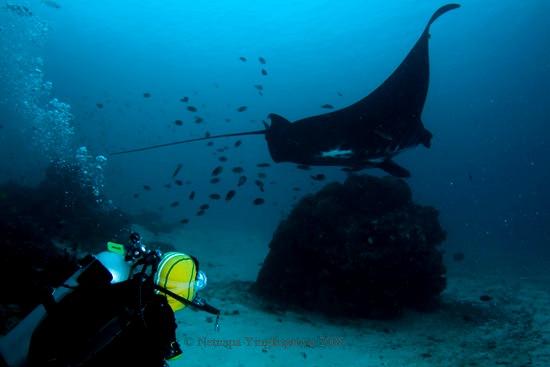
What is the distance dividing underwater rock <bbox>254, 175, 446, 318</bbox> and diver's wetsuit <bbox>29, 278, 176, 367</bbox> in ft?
21.4

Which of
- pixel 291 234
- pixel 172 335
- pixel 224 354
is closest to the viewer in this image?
pixel 172 335

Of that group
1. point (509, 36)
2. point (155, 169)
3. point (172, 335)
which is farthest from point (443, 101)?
point (172, 335)

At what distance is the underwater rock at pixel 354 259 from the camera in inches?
312

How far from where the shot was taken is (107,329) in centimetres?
189

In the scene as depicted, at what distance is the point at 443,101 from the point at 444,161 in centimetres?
2703

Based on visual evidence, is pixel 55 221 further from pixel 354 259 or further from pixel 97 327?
pixel 97 327

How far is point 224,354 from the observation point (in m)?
5.46

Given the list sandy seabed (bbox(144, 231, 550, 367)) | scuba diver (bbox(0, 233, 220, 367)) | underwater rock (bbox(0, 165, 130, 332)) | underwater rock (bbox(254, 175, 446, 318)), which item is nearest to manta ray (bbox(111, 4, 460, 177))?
underwater rock (bbox(254, 175, 446, 318))

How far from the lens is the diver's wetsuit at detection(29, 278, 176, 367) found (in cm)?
185

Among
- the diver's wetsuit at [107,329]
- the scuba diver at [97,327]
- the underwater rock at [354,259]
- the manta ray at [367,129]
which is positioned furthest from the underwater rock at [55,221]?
the underwater rock at [354,259]

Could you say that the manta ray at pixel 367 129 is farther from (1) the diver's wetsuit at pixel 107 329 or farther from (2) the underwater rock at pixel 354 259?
(1) the diver's wetsuit at pixel 107 329

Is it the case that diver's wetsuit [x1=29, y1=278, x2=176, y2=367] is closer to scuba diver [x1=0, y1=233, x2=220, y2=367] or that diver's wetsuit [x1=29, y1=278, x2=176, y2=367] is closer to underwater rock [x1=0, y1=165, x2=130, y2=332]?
scuba diver [x1=0, y1=233, x2=220, y2=367]

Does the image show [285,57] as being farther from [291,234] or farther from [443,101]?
[291,234]

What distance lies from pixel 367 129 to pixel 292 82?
280 feet
